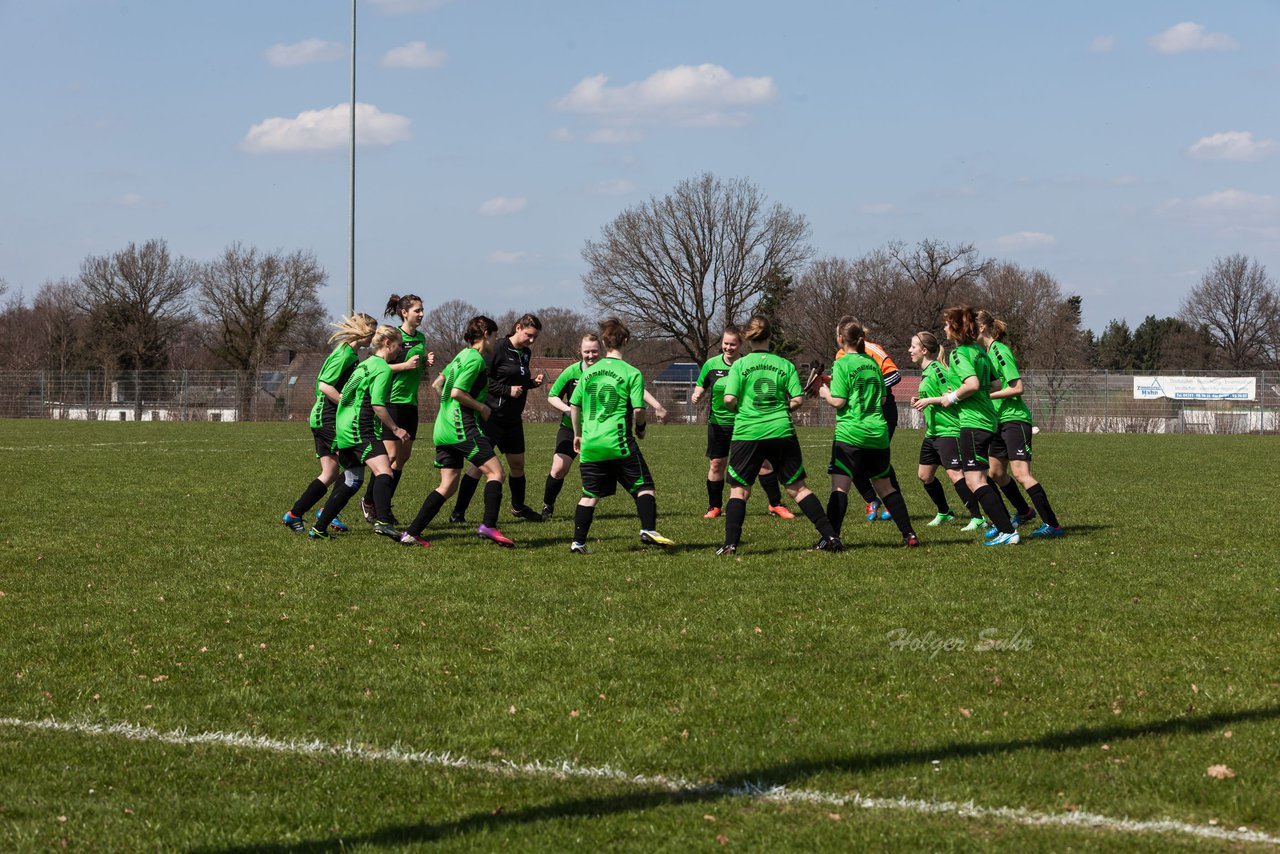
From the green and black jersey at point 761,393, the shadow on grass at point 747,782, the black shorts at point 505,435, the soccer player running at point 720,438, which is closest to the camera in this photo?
the shadow on grass at point 747,782

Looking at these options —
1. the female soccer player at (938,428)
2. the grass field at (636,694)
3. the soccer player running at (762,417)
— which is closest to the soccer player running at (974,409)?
the female soccer player at (938,428)

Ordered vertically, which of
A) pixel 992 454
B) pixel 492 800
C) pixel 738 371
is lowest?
pixel 492 800

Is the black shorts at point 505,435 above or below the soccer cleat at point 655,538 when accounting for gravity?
above

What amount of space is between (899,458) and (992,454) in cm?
1233

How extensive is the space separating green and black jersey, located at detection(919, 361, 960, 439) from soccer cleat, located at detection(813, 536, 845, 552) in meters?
1.54

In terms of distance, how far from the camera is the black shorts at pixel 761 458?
899cm

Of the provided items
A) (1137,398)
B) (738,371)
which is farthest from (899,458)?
(1137,398)

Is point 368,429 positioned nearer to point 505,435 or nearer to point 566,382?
point 505,435

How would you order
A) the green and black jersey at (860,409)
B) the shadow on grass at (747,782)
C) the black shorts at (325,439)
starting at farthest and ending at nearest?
1. the black shorts at (325,439)
2. the green and black jersey at (860,409)
3. the shadow on grass at (747,782)

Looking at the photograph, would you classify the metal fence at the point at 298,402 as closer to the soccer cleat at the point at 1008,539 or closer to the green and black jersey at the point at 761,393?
the soccer cleat at the point at 1008,539

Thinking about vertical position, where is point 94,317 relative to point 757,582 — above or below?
above

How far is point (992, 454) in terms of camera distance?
35.0 ft

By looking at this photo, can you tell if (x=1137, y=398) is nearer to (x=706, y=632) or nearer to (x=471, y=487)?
(x=471, y=487)

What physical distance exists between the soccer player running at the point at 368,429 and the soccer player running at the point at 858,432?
3460 mm
